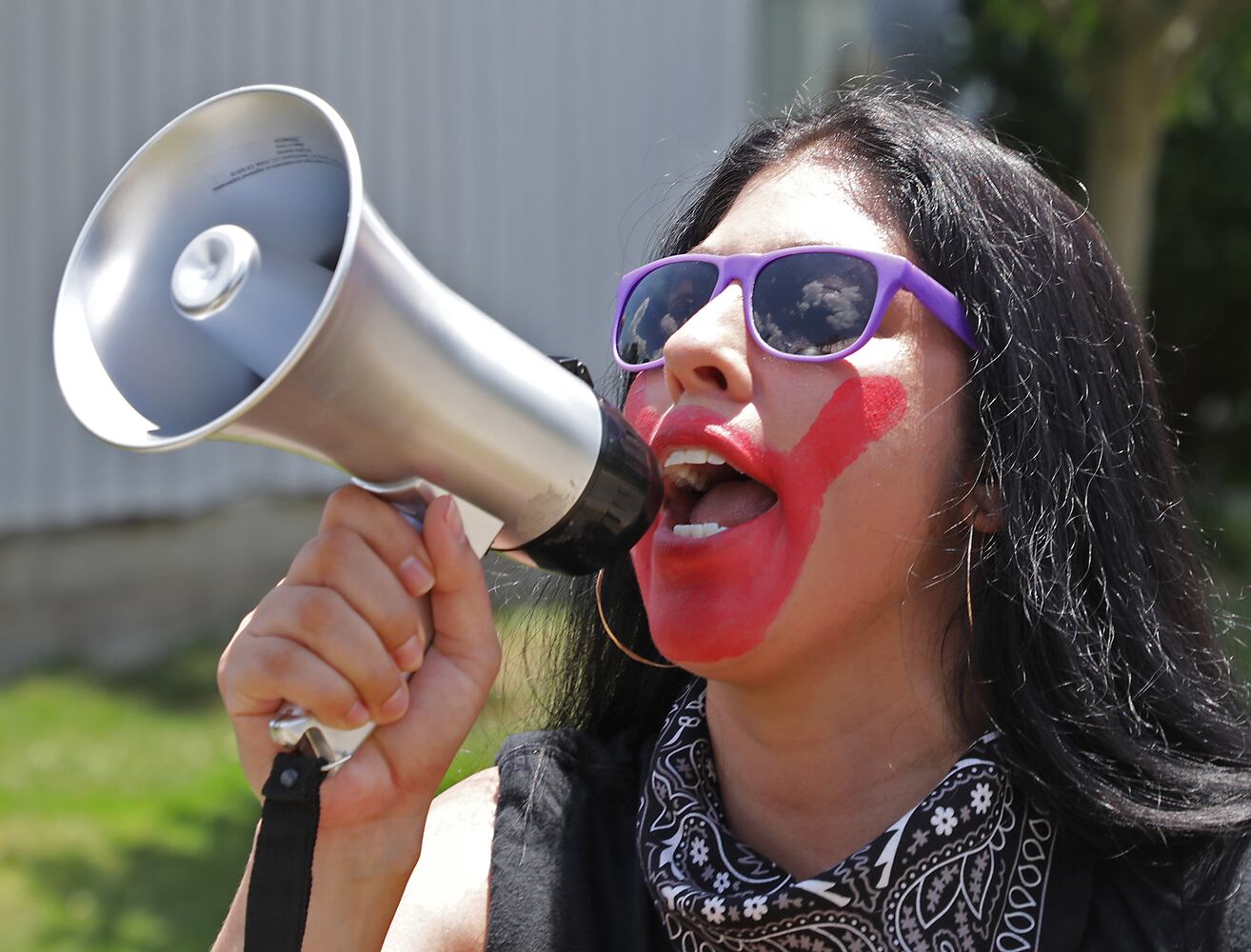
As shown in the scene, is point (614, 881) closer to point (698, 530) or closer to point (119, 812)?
point (698, 530)

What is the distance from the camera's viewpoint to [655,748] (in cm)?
223

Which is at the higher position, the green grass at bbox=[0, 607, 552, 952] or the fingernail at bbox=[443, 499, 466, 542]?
the fingernail at bbox=[443, 499, 466, 542]

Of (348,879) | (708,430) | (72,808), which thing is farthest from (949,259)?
(72,808)

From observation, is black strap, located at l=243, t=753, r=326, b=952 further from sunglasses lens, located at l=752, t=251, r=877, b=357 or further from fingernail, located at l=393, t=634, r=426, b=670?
sunglasses lens, located at l=752, t=251, r=877, b=357

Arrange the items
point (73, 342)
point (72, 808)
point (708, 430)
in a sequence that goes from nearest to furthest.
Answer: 1. point (73, 342)
2. point (708, 430)
3. point (72, 808)

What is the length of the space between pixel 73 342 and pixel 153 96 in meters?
6.17

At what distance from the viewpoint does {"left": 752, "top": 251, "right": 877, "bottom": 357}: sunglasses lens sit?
6.64ft

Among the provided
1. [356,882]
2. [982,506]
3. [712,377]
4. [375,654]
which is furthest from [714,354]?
[356,882]

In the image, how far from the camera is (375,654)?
158 centimetres

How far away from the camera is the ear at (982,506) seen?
2123mm

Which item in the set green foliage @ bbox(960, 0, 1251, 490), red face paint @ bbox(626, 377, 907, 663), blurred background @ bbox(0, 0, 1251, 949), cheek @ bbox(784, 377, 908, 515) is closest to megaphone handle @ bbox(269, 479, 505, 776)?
red face paint @ bbox(626, 377, 907, 663)

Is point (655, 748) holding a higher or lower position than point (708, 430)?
lower

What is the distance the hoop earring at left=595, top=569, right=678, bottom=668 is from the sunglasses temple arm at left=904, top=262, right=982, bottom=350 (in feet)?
2.16

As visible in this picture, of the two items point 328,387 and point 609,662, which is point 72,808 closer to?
point 609,662
